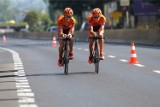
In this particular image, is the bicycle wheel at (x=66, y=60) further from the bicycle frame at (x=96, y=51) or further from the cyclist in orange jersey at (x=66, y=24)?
the bicycle frame at (x=96, y=51)

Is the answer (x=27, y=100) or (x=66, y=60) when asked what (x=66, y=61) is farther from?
Result: (x=27, y=100)

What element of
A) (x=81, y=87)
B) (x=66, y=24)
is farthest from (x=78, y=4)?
(x=81, y=87)

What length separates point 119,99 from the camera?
1052 centimetres

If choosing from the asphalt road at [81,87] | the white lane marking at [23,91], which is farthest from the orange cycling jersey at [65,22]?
the white lane marking at [23,91]

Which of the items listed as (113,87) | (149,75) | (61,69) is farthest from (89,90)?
(61,69)

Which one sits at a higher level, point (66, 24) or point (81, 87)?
point (66, 24)

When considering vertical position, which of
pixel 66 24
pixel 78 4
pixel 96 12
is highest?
pixel 78 4

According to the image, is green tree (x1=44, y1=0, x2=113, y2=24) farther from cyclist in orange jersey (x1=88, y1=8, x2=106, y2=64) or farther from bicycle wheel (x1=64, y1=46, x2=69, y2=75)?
bicycle wheel (x1=64, y1=46, x2=69, y2=75)

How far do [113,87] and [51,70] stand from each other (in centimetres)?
513

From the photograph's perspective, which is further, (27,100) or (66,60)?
(66,60)

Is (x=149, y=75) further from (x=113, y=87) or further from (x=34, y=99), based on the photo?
(x=34, y=99)

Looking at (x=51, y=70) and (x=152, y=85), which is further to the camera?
(x=51, y=70)

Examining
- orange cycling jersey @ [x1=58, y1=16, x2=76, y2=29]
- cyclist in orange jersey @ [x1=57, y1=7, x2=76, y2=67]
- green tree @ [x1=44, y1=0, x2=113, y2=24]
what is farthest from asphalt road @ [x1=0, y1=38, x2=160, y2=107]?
green tree @ [x1=44, y1=0, x2=113, y2=24]

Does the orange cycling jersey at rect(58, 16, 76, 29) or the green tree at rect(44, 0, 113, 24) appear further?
the green tree at rect(44, 0, 113, 24)
